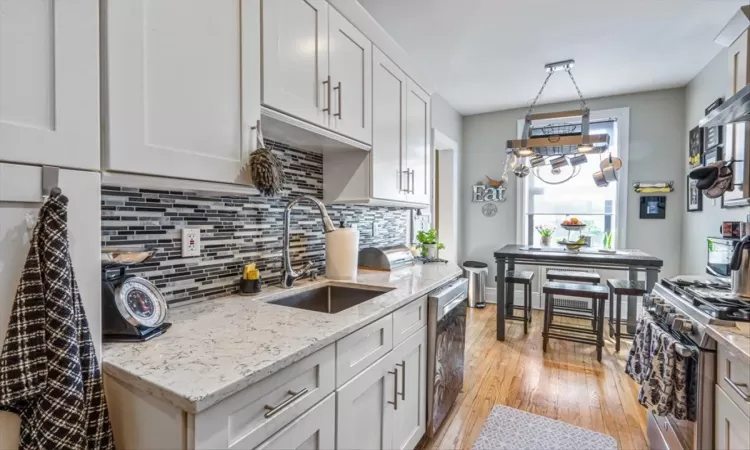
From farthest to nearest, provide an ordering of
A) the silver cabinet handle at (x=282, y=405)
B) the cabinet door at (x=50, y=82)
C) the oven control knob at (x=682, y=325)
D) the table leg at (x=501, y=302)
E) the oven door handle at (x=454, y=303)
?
the table leg at (x=501, y=302) < the oven door handle at (x=454, y=303) < the oven control knob at (x=682, y=325) < the silver cabinet handle at (x=282, y=405) < the cabinet door at (x=50, y=82)

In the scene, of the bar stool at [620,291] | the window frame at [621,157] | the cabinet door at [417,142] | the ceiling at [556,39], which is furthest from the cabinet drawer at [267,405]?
the window frame at [621,157]

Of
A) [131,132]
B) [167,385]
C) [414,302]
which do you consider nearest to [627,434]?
[414,302]

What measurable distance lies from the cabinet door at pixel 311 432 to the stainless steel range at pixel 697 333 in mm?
1265

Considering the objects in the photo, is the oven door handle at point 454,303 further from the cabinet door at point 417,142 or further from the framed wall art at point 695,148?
the framed wall art at point 695,148

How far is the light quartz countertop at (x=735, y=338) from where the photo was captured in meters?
0.99

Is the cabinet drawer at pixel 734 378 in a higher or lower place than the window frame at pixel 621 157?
lower

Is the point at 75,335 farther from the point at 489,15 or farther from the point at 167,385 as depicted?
the point at 489,15

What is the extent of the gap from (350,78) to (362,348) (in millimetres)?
1230

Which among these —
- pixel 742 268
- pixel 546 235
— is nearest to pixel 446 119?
pixel 546 235

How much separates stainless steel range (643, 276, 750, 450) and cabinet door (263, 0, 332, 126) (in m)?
1.61

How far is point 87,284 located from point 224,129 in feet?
1.85

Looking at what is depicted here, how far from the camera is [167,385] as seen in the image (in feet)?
2.35

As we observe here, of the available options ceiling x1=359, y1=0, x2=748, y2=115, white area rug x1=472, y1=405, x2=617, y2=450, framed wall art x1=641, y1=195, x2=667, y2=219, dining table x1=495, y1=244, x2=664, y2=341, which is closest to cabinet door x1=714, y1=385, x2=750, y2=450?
white area rug x1=472, y1=405, x2=617, y2=450

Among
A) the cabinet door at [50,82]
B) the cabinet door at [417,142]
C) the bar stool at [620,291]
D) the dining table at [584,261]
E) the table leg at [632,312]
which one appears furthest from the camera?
the table leg at [632,312]
